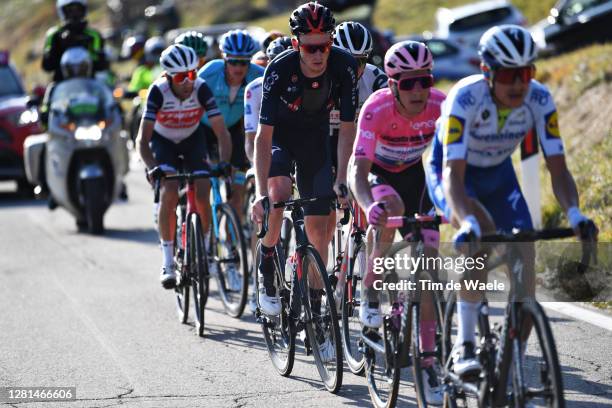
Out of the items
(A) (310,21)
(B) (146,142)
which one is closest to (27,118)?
(B) (146,142)

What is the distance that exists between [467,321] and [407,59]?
151 cm

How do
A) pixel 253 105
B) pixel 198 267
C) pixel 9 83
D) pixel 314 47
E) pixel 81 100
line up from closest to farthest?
pixel 314 47
pixel 253 105
pixel 198 267
pixel 81 100
pixel 9 83

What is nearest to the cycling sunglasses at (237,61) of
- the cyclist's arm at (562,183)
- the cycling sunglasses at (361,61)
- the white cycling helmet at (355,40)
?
the white cycling helmet at (355,40)

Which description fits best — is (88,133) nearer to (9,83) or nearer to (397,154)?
(9,83)

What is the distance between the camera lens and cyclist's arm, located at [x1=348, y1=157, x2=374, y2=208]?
252 inches

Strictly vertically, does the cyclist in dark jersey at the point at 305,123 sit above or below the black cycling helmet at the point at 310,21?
below

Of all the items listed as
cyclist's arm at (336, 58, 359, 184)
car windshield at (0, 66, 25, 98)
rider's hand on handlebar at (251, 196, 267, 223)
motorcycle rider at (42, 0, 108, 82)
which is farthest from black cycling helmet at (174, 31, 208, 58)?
car windshield at (0, 66, 25, 98)

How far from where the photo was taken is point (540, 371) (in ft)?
16.8

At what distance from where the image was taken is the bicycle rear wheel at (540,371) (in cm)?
493

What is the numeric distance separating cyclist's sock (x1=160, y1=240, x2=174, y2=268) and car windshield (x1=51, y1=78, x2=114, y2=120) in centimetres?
536

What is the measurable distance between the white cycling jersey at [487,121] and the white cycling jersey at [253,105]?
3.04 meters

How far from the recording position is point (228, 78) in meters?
10.5

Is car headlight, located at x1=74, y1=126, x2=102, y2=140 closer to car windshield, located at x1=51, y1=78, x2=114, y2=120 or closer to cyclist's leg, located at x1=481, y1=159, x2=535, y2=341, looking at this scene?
car windshield, located at x1=51, y1=78, x2=114, y2=120

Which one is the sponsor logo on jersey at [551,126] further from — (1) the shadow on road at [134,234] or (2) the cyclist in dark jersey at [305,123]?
(1) the shadow on road at [134,234]
